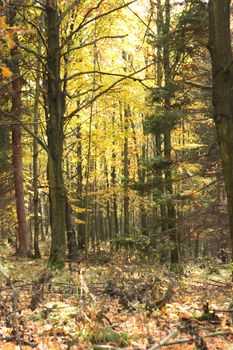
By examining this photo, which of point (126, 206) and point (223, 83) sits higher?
point (223, 83)

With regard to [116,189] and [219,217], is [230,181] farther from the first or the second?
[116,189]

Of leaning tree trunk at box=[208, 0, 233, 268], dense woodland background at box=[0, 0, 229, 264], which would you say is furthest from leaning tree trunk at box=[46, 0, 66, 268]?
leaning tree trunk at box=[208, 0, 233, 268]

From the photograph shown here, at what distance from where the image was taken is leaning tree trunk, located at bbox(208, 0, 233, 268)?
16.9 feet

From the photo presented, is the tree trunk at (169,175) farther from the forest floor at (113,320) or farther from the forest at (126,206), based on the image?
the forest floor at (113,320)

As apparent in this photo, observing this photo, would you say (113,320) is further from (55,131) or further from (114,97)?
(114,97)

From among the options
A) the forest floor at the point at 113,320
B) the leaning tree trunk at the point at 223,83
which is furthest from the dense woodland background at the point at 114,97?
the forest floor at the point at 113,320

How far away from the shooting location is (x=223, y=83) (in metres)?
5.16

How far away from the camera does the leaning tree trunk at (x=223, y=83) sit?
514 centimetres

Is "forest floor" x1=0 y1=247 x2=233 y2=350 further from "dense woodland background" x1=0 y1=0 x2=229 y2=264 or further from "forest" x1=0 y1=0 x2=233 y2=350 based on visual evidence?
"dense woodland background" x1=0 y1=0 x2=229 y2=264

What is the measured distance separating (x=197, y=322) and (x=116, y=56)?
13.3m

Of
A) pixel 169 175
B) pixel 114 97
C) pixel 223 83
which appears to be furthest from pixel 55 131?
pixel 169 175

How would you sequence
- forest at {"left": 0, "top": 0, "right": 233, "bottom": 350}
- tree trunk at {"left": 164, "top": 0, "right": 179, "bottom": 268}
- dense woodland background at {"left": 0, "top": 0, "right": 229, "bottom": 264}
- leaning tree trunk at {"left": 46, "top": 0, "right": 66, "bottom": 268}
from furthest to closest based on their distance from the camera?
tree trunk at {"left": 164, "top": 0, "right": 179, "bottom": 268}
dense woodland background at {"left": 0, "top": 0, "right": 229, "bottom": 264}
leaning tree trunk at {"left": 46, "top": 0, "right": 66, "bottom": 268}
forest at {"left": 0, "top": 0, "right": 233, "bottom": 350}

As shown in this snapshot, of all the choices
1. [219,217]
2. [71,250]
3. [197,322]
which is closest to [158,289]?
[197,322]

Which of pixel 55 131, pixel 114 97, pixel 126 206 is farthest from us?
pixel 126 206
